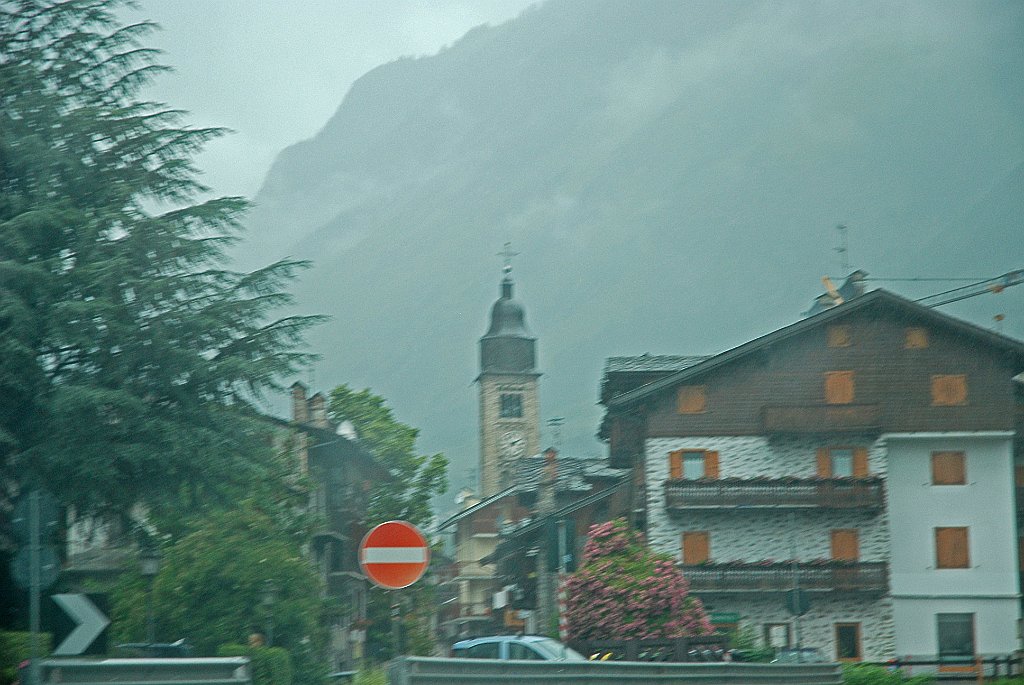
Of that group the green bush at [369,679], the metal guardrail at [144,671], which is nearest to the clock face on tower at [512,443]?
the green bush at [369,679]

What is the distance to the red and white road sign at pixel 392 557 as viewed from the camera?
1377 cm

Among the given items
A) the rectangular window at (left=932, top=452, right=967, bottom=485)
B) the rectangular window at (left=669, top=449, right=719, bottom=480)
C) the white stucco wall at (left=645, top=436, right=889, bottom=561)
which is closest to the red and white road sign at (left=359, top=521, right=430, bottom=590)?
the white stucco wall at (left=645, top=436, right=889, bottom=561)

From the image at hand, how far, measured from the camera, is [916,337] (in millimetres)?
51094

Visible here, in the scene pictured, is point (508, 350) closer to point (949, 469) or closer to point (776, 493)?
point (949, 469)

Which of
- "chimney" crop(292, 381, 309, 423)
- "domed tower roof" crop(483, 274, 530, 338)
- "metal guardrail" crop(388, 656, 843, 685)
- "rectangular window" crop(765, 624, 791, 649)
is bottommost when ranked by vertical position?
"rectangular window" crop(765, 624, 791, 649)

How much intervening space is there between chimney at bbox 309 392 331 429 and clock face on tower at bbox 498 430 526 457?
207 ft

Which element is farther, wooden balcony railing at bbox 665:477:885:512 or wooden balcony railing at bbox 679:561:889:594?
wooden balcony railing at bbox 665:477:885:512

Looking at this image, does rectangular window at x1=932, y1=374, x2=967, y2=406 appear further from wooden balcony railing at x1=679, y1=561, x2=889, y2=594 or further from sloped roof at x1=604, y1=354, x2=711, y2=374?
sloped roof at x1=604, y1=354, x2=711, y2=374

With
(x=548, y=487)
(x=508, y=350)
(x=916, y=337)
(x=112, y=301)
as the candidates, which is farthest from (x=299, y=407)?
(x=508, y=350)

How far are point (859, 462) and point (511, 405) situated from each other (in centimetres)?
7921

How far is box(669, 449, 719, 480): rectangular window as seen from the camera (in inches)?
1971

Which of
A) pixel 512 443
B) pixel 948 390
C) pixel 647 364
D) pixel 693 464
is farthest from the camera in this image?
pixel 512 443

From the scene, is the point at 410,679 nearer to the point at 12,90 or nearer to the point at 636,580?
the point at 12,90

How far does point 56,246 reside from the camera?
2228 centimetres
